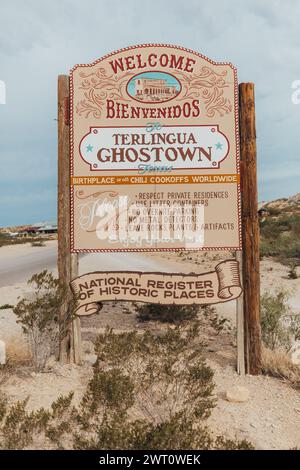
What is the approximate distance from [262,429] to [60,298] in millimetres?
3391

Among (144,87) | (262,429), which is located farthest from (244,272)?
(144,87)

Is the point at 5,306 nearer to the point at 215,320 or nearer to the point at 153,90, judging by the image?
the point at 215,320

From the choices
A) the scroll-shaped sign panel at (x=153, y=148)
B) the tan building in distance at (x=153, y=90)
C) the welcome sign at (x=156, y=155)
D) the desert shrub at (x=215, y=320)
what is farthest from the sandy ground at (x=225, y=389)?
the tan building in distance at (x=153, y=90)

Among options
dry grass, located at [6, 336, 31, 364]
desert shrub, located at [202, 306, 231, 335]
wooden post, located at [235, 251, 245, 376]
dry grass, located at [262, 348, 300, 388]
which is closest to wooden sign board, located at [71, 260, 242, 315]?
wooden post, located at [235, 251, 245, 376]

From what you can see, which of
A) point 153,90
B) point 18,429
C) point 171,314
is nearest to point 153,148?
point 153,90

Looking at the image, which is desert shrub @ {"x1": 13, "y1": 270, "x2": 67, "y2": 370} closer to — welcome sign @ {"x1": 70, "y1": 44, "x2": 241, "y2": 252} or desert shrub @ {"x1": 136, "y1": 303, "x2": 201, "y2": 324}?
welcome sign @ {"x1": 70, "y1": 44, "x2": 241, "y2": 252}

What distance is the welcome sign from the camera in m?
7.16

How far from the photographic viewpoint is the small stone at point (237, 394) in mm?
6062

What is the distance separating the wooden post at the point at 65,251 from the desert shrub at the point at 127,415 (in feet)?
3.97

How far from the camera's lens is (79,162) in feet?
23.7

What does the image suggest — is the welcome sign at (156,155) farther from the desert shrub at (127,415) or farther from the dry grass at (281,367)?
the dry grass at (281,367)

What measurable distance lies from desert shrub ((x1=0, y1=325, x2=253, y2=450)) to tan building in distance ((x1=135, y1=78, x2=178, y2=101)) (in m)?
3.76

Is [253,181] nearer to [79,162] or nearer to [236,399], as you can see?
[79,162]

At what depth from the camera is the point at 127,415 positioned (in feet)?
16.2
